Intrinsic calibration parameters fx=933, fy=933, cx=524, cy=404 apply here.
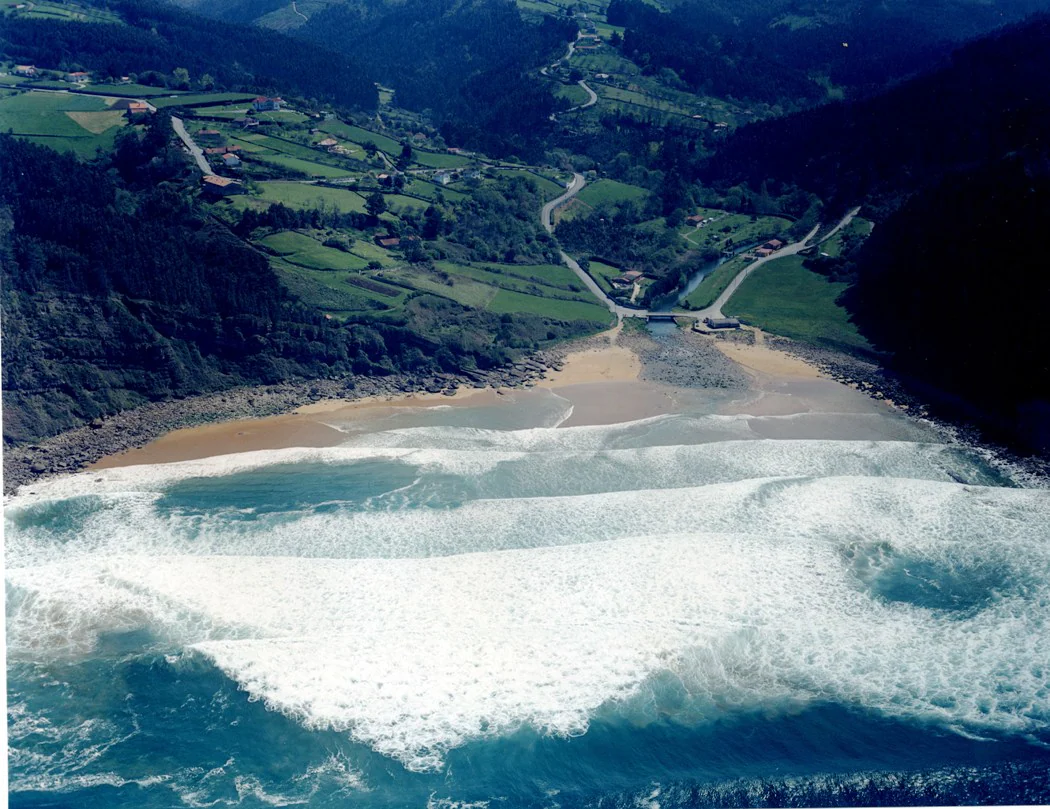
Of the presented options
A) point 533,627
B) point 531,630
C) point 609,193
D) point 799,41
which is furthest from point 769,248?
point 799,41

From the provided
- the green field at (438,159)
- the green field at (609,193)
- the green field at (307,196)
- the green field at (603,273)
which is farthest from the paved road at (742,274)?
the green field at (438,159)

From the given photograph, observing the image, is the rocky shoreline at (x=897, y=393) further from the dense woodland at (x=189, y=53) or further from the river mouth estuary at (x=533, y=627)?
the dense woodland at (x=189, y=53)

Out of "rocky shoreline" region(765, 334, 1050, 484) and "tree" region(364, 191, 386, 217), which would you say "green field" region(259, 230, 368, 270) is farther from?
"rocky shoreline" region(765, 334, 1050, 484)

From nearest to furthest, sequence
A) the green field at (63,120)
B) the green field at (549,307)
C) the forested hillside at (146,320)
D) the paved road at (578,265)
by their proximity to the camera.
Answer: the forested hillside at (146,320), the green field at (549,307), the paved road at (578,265), the green field at (63,120)

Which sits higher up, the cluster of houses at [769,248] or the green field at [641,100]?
the green field at [641,100]

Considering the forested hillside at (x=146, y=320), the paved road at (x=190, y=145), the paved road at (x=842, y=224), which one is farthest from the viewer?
the paved road at (x=842, y=224)

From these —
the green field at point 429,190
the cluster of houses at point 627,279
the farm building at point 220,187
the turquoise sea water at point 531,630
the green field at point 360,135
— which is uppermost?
the green field at point 360,135

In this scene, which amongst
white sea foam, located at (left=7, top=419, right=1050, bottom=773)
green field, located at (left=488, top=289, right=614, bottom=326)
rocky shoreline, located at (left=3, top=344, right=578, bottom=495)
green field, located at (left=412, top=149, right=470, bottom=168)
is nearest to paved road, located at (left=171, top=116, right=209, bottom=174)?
green field, located at (left=412, top=149, right=470, bottom=168)
